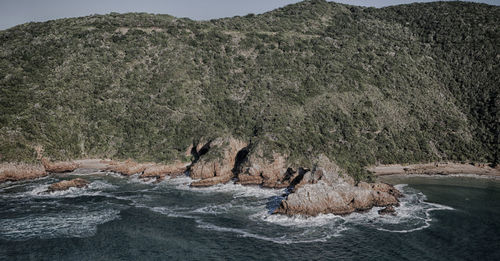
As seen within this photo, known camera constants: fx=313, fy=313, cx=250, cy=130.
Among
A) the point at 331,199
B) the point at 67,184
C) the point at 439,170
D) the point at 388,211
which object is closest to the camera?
the point at 388,211

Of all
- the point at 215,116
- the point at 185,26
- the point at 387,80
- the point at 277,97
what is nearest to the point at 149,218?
the point at 215,116

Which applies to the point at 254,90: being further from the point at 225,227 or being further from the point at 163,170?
the point at 225,227

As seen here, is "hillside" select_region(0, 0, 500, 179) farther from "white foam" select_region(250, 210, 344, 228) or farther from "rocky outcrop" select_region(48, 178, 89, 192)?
"white foam" select_region(250, 210, 344, 228)

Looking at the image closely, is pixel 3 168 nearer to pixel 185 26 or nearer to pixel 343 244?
pixel 343 244

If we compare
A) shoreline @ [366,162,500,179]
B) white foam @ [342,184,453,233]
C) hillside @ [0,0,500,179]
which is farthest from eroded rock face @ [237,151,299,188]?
shoreline @ [366,162,500,179]

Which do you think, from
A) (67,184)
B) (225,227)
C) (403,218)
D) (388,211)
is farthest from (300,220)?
(67,184)

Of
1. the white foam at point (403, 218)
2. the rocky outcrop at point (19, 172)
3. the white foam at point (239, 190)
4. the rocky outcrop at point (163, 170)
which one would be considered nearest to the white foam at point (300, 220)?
the white foam at point (403, 218)
